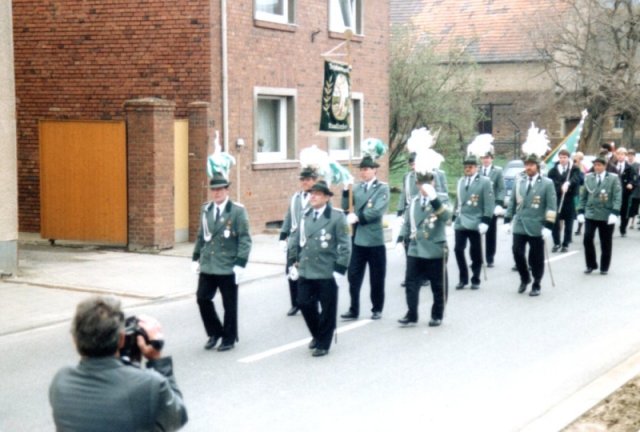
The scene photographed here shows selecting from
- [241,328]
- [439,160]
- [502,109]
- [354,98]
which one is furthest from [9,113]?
[502,109]

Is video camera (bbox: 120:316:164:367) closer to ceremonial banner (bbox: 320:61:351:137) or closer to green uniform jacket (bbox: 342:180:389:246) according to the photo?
green uniform jacket (bbox: 342:180:389:246)

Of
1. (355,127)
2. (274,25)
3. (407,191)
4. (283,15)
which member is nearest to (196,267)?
(407,191)

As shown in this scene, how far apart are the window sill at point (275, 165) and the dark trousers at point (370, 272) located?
32.3 feet

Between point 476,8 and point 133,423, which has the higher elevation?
point 476,8

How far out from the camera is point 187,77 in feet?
67.6

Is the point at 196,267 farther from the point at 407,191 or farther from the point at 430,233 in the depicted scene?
the point at 407,191

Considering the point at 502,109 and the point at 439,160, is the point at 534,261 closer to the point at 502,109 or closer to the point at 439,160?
the point at 439,160

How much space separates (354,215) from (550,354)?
9.76ft

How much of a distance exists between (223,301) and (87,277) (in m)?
5.66

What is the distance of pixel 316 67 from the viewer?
23891mm

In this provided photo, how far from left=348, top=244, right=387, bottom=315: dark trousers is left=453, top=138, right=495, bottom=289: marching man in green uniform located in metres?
2.67

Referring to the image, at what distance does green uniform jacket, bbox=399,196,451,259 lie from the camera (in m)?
11.7

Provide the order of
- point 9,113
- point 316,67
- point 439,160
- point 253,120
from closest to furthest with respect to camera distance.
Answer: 1. point 439,160
2. point 9,113
3. point 253,120
4. point 316,67

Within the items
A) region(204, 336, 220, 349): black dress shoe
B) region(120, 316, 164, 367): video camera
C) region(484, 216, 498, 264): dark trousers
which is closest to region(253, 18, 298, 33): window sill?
region(484, 216, 498, 264): dark trousers
